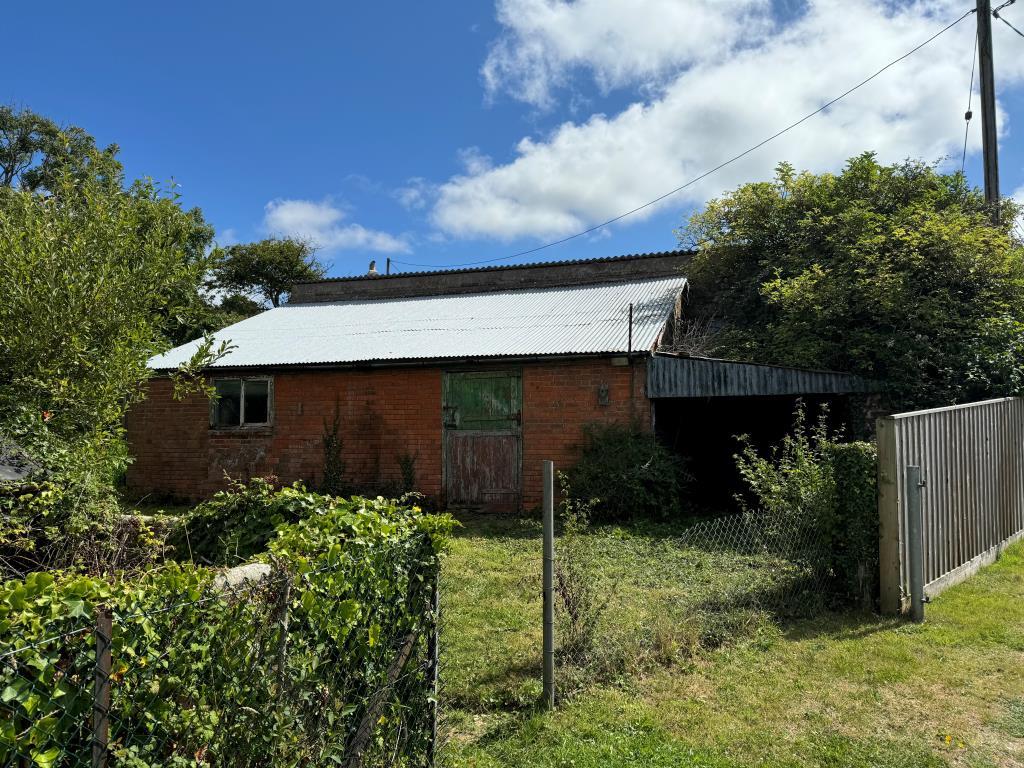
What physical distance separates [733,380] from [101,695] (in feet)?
34.9

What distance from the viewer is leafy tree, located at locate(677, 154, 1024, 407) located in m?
11.2

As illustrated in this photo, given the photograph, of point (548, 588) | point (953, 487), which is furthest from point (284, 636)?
point (953, 487)

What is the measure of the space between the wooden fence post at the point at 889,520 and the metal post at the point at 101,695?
20.0ft

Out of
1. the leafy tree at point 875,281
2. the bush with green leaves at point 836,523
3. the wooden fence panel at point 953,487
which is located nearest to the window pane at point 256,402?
the leafy tree at point 875,281

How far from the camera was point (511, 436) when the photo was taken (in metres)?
12.6

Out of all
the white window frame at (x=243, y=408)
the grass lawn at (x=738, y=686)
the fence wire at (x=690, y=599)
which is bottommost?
the grass lawn at (x=738, y=686)

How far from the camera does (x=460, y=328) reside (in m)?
14.9

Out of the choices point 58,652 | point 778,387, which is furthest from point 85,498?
point 778,387

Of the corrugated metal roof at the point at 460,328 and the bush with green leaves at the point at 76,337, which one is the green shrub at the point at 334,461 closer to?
the corrugated metal roof at the point at 460,328

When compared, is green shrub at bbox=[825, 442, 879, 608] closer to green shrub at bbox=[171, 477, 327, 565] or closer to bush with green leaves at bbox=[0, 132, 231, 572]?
green shrub at bbox=[171, 477, 327, 565]

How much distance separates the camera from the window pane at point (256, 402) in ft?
46.5

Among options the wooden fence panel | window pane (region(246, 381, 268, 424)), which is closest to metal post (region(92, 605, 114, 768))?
the wooden fence panel

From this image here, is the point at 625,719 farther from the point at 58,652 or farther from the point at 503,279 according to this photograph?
the point at 503,279

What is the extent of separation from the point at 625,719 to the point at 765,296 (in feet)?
40.1
